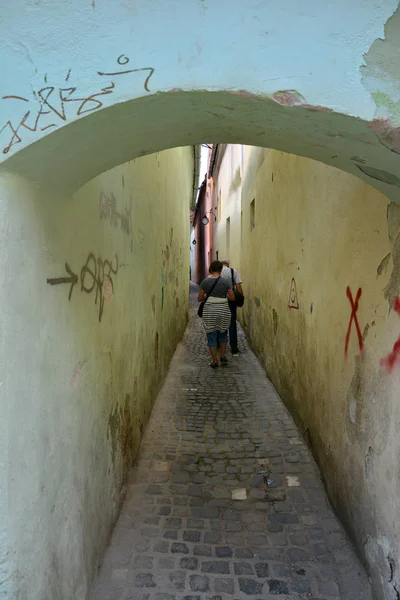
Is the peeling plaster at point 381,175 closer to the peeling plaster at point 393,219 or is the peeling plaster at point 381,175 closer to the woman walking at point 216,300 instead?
the peeling plaster at point 393,219

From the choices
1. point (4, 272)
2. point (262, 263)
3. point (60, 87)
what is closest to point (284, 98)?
point (60, 87)

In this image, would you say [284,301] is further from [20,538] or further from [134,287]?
[20,538]

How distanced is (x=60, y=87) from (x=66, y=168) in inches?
15.1

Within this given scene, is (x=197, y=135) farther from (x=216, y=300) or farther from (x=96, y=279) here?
(x=216, y=300)

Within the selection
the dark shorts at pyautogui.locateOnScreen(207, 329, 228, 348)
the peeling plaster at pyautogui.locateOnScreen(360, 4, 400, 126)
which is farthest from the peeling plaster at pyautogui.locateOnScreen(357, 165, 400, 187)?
the dark shorts at pyautogui.locateOnScreen(207, 329, 228, 348)

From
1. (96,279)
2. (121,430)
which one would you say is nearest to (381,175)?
(96,279)

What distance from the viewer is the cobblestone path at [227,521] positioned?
2.41 m

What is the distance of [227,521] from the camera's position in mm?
3006

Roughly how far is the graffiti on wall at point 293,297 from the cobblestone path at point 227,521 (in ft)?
4.27

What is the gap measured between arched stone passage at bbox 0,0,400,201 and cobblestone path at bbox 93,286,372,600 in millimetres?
2483

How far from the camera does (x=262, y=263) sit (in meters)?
6.93

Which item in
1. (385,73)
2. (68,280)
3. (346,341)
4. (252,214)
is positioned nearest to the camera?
(385,73)

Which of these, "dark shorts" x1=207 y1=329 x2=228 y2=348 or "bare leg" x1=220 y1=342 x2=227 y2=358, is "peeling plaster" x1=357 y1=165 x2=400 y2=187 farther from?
"bare leg" x1=220 y1=342 x2=227 y2=358

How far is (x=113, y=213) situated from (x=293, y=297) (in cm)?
245
